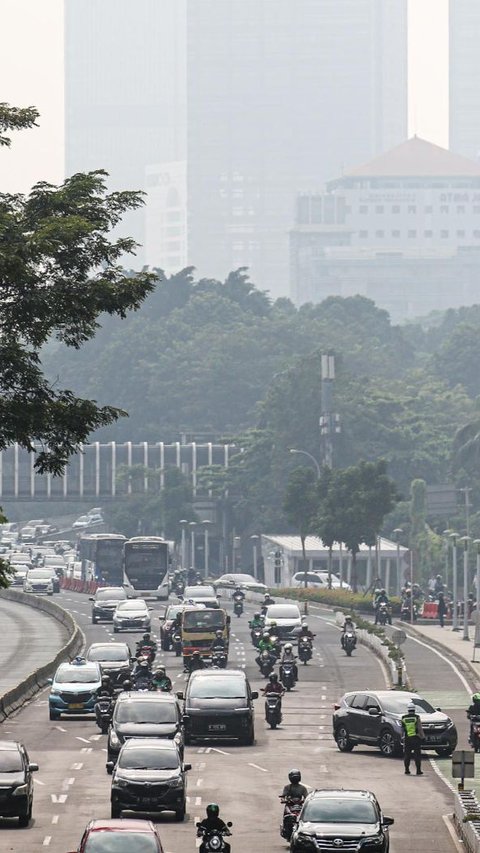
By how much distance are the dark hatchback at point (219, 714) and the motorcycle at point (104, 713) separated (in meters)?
3.50

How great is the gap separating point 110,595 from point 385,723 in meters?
58.0

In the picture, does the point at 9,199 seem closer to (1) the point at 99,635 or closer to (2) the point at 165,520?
(1) the point at 99,635

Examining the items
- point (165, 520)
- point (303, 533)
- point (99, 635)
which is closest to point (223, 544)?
point (165, 520)

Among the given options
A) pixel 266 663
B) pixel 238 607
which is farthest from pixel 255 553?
pixel 266 663

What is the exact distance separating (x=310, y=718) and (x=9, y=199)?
69.3 feet

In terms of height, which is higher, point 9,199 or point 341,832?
point 9,199

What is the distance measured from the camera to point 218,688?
50281mm

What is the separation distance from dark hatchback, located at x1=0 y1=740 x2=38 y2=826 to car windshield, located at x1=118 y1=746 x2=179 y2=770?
1752 mm

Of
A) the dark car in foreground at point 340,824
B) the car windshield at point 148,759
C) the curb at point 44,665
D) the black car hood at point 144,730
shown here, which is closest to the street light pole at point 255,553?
the curb at point 44,665

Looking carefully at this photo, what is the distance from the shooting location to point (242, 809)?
1512 inches

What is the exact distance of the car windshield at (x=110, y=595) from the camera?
10375cm

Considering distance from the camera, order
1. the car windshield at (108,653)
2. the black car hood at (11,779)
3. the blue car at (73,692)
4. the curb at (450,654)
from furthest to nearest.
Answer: the curb at (450,654) < the car windshield at (108,653) < the blue car at (73,692) < the black car hood at (11,779)

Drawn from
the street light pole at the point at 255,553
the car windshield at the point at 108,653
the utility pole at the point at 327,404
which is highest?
the utility pole at the point at 327,404

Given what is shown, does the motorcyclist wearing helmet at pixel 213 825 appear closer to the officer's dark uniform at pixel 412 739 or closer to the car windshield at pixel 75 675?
the officer's dark uniform at pixel 412 739
